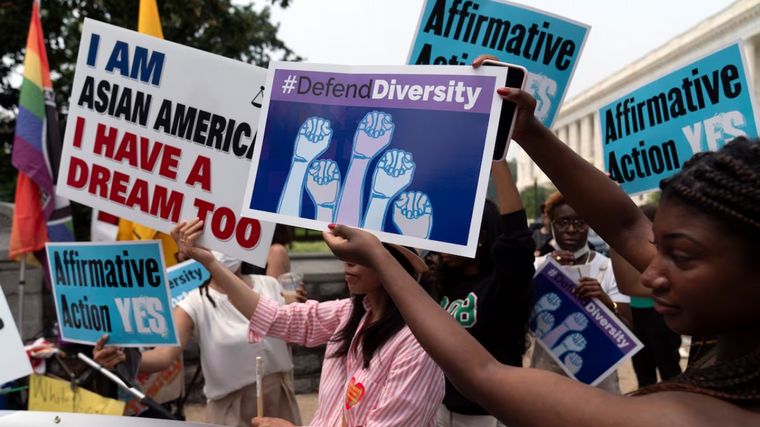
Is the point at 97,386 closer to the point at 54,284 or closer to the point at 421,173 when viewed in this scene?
the point at 54,284

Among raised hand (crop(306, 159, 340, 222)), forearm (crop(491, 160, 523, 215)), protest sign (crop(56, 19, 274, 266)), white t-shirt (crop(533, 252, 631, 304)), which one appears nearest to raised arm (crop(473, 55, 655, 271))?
raised hand (crop(306, 159, 340, 222))

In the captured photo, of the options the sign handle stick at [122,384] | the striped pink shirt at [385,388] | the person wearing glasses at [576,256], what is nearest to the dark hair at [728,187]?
the striped pink shirt at [385,388]

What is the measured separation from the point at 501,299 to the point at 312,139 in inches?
51.1

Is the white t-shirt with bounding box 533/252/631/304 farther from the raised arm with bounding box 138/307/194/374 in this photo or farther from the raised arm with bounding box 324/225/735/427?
the raised arm with bounding box 324/225/735/427

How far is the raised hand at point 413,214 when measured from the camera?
1.89 metres

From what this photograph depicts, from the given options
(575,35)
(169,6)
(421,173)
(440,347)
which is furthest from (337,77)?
(169,6)

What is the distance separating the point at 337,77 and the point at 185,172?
106cm

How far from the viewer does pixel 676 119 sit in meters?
3.11

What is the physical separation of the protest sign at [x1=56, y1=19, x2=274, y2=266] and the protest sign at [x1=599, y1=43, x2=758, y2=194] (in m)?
1.60

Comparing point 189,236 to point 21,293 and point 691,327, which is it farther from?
point 21,293

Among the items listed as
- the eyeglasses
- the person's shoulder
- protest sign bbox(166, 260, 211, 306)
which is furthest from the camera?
protest sign bbox(166, 260, 211, 306)

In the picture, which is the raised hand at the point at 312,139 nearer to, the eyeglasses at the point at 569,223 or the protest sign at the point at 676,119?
the protest sign at the point at 676,119

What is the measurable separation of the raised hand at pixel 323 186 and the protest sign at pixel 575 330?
1746mm

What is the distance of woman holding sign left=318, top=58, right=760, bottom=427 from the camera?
1151 millimetres
